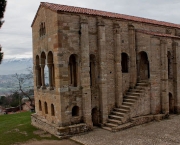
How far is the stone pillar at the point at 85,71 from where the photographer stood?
16.6 meters

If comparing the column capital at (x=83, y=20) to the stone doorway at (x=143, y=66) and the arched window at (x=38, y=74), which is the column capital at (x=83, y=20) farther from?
the stone doorway at (x=143, y=66)

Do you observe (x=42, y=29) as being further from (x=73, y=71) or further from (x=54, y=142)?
(x=54, y=142)

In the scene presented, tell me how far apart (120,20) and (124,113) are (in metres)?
8.18

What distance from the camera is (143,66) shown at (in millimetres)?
21375

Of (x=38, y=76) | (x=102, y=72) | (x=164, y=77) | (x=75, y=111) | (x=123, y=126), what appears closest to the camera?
(x=123, y=126)

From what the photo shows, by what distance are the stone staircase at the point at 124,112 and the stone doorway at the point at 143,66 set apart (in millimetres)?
1151

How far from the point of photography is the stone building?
16.1m

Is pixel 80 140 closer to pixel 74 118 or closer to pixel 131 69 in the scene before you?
pixel 74 118

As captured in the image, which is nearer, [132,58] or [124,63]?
[132,58]

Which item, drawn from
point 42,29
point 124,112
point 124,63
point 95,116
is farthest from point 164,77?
point 42,29

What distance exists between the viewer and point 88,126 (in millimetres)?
16562

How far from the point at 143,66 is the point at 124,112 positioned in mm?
5808

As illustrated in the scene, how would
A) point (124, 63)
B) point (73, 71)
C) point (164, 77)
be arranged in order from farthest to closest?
point (124, 63) < point (164, 77) < point (73, 71)

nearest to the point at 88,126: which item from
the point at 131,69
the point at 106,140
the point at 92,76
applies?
the point at 106,140
